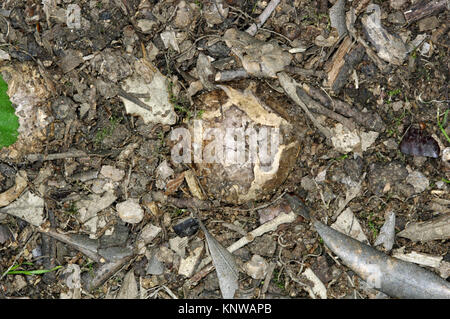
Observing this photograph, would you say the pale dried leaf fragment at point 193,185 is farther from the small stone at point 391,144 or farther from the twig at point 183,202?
the small stone at point 391,144

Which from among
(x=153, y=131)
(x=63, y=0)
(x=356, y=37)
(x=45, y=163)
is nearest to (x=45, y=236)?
(x=45, y=163)

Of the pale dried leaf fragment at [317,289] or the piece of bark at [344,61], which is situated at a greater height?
the piece of bark at [344,61]

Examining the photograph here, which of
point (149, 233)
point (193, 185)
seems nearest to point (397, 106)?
point (193, 185)

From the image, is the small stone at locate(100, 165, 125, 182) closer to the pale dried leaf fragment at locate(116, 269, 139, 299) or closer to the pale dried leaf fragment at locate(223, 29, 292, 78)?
the pale dried leaf fragment at locate(116, 269, 139, 299)

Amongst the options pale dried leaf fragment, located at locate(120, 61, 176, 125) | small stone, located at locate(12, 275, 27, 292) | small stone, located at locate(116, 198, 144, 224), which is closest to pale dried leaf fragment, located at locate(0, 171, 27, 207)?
small stone, located at locate(12, 275, 27, 292)

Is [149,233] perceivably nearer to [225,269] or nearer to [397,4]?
[225,269]

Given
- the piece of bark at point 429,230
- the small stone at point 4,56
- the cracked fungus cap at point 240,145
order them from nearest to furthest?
the cracked fungus cap at point 240,145
the piece of bark at point 429,230
the small stone at point 4,56

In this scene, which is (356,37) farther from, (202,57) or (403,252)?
(403,252)

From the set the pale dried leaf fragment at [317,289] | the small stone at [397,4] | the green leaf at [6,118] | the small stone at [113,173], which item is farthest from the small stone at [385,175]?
the green leaf at [6,118]
